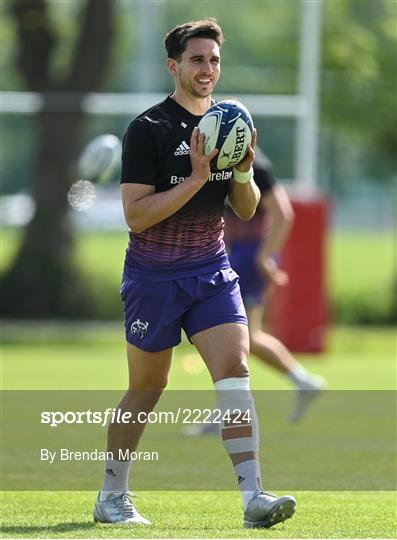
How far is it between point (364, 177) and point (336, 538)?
36688mm

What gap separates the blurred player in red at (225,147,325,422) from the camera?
970cm

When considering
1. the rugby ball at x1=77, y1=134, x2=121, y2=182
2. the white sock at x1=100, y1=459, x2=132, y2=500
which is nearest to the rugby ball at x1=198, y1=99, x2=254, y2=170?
the white sock at x1=100, y1=459, x2=132, y2=500

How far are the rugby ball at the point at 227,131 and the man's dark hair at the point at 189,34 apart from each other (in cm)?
31

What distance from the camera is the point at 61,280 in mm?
20234

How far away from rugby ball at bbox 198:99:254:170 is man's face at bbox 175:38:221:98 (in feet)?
0.41

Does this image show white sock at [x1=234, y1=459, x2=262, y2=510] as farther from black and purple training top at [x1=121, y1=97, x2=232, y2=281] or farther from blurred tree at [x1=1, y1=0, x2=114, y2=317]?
blurred tree at [x1=1, y1=0, x2=114, y2=317]

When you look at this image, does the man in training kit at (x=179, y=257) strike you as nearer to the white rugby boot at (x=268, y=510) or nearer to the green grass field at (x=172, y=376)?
the white rugby boot at (x=268, y=510)

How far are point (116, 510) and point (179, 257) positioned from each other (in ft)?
3.82

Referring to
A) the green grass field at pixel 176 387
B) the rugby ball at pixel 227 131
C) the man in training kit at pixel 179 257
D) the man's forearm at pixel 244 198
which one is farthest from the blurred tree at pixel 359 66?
the rugby ball at pixel 227 131

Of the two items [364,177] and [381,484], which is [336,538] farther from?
[364,177]

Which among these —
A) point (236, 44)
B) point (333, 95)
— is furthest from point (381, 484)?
point (333, 95)

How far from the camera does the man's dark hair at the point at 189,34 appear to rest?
611 centimetres

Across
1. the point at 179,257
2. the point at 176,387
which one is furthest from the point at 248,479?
the point at 176,387

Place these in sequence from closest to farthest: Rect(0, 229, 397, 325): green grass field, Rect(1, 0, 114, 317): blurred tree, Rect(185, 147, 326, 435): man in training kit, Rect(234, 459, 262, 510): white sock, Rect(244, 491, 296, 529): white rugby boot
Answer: Rect(244, 491, 296, 529): white rugby boot < Rect(234, 459, 262, 510): white sock < Rect(185, 147, 326, 435): man in training kit < Rect(1, 0, 114, 317): blurred tree < Rect(0, 229, 397, 325): green grass field
